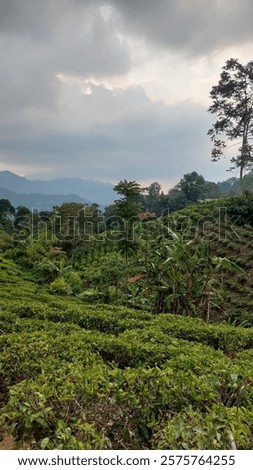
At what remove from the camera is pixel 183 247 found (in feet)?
32.3

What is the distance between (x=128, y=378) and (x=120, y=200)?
1019cm

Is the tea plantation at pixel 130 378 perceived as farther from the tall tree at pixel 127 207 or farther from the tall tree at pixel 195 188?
the tall tree at pixel 195 188

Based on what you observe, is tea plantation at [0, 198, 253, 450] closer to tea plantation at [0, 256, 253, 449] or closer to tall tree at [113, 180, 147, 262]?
tea plantation at [0, 256, 253, 449]

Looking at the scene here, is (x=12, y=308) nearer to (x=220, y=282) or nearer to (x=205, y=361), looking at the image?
(x=205, y=361)

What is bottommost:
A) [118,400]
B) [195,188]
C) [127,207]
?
[118,400]

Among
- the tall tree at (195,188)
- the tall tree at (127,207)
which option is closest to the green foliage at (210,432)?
the tall tree at (127,207)

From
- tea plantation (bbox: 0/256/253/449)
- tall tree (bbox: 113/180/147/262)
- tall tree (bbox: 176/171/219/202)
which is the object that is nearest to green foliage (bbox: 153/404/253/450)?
tea plantation (bbox: 0/256/253/449)

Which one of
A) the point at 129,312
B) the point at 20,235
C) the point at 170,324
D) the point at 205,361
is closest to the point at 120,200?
the point at 129,312

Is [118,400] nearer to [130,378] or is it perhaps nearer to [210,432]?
[130,378]

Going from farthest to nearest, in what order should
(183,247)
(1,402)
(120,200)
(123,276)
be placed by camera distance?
1. (123,276)
2. (120,200)
3. (183,247)
4. (1,402)

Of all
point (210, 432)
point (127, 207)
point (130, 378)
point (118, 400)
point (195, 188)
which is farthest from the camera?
point (195, 188)

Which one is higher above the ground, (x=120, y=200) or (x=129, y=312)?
(x=120, y=200)

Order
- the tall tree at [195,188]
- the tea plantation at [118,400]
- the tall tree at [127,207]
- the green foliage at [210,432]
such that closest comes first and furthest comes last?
the green foliage at [210,432], the tea plantation at [118,400], the tall tree at [127,207], the tall tree at [195,188]

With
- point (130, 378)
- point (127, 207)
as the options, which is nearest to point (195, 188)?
point (127, 207)
